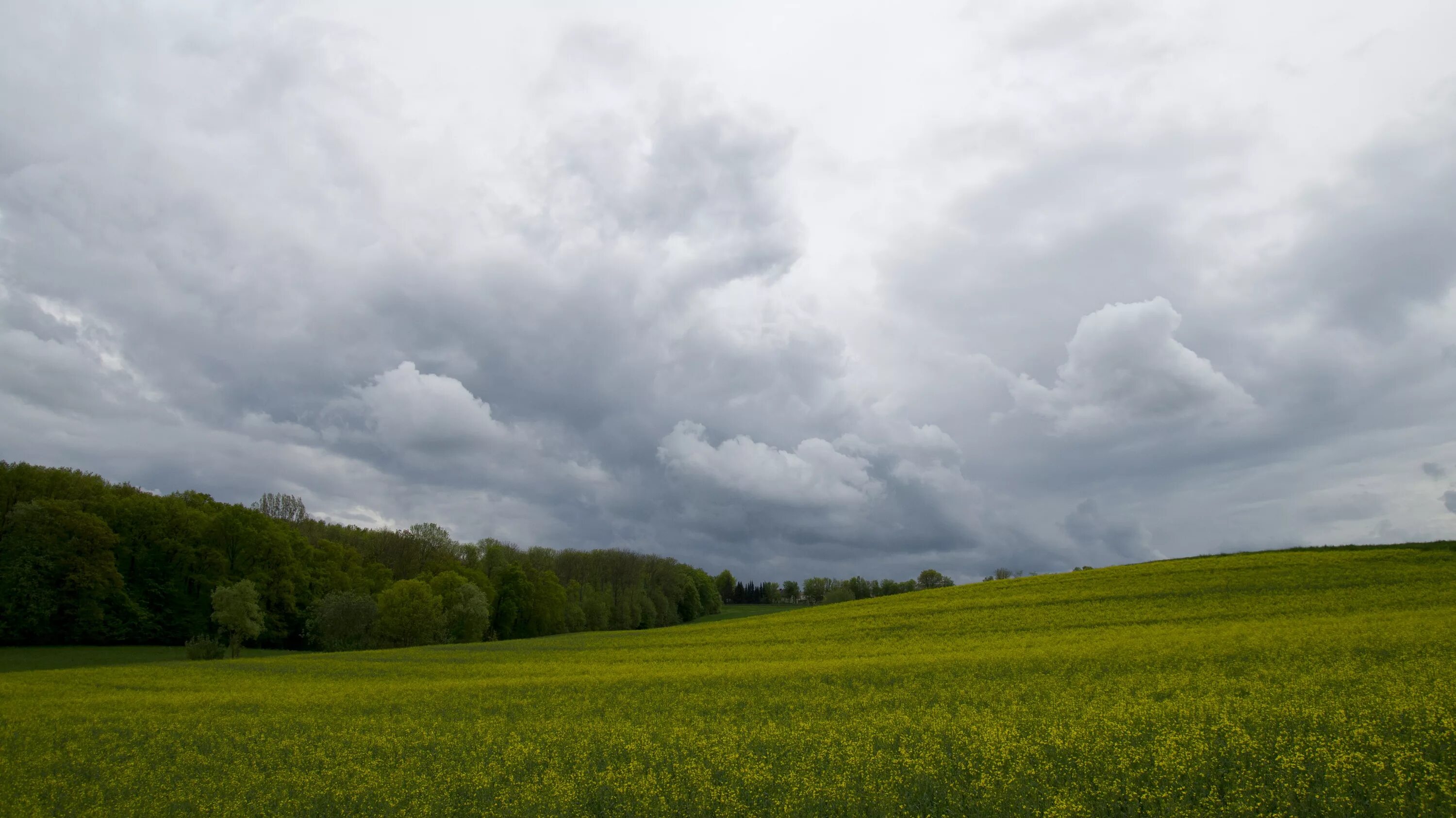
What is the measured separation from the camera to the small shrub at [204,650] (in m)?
50.3

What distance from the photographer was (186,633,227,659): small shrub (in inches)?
1980

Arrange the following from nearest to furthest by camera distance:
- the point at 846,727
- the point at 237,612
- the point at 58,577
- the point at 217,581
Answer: the point at 846,727 → the point at 237,612 → the point at 58,577 → the point at 217,581

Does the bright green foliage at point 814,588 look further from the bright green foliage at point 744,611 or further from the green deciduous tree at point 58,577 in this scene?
the green deciduous tree at point 58,577

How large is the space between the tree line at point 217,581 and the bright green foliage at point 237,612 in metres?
0.09

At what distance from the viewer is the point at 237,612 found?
173ft

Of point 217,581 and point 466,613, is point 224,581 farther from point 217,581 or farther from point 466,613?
point 466,613

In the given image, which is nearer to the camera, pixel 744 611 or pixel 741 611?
pixel 744 611

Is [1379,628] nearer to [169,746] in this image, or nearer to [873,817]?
[873,817]

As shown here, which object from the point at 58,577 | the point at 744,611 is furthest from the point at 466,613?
the point at 744,611

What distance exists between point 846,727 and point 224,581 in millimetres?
71592

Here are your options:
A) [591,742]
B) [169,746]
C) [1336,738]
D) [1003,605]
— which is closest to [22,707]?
[169,746]

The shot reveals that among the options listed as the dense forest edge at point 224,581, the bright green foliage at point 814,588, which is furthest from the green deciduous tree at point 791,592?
the dense forest edge at point 224,581

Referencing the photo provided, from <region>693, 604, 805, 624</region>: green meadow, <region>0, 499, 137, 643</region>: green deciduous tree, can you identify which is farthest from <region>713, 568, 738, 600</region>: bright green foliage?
<region>0, 499, 137, 643</region>: green deciduous tree

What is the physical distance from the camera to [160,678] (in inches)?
1459
